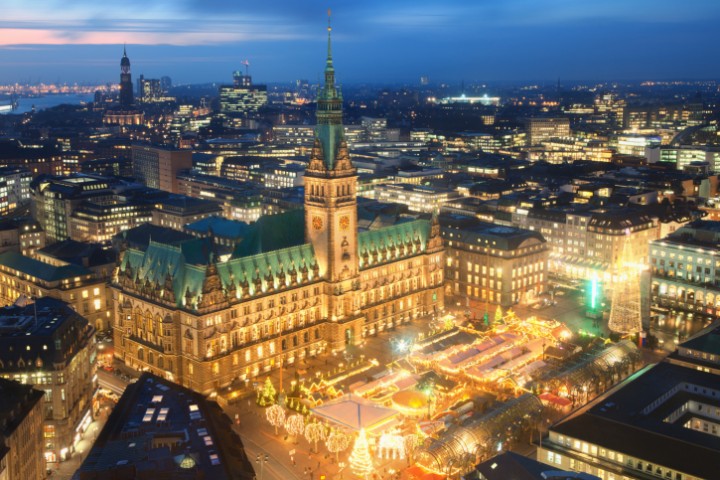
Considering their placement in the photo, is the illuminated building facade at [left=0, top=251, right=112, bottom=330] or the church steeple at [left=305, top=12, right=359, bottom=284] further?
the illuminated building facade at [left=0, top=251, right=112, bottom=330]

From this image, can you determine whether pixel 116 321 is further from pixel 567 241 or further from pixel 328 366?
pixel 567 241

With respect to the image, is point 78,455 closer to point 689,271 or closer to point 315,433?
point 315,433

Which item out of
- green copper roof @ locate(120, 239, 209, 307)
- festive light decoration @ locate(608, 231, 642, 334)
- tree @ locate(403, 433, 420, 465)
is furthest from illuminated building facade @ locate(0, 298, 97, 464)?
festive light decoration @ locate(608, 231, 642, 334)

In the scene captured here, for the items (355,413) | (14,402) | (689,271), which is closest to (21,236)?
(14,402)

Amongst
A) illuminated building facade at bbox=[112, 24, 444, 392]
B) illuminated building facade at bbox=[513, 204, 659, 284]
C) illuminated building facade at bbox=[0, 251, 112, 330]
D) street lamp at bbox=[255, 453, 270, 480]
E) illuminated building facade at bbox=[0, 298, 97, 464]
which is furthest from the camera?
illuminated building facade at bbox=[513, 204, 659, 284]

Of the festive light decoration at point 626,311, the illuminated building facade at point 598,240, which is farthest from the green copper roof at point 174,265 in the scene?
the illuminated building facade at point 598,240

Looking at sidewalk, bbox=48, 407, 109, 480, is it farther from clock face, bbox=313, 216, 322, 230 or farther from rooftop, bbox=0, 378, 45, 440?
clock face, bbox=313, 216, 322, 230

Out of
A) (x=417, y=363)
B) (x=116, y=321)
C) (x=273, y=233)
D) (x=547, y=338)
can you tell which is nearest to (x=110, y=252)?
(x=116, y=321)
